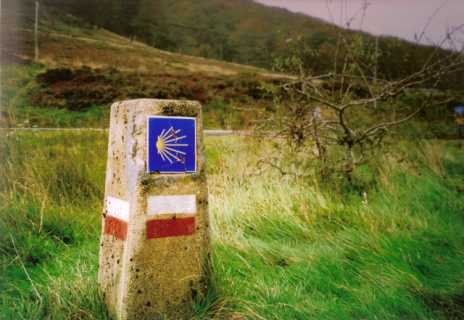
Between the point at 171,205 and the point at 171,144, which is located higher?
the point at 171,144

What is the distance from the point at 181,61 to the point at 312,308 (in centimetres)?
3091

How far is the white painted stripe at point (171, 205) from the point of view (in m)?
2.49

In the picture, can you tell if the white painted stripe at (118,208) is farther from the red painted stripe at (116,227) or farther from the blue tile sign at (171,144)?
the blue tile sign at (171,144)

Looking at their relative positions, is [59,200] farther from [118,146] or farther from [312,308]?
[312,308]

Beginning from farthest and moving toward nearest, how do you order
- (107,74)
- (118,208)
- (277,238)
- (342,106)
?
(107,74) < (342,106) < (277,238) < (118,208)

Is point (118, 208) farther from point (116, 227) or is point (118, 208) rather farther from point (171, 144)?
point (171, 144)

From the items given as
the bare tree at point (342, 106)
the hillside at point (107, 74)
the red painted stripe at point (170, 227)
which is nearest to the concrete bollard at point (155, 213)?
the red painted stripe at point (170, 227)

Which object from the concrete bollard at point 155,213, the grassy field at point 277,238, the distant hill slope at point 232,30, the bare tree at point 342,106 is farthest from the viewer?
the distant hill slope at point 232,30

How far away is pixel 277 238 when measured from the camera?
396 cm

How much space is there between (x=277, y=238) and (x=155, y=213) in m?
1.65

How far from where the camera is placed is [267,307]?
274 cm

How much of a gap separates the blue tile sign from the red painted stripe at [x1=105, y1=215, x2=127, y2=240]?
31cm

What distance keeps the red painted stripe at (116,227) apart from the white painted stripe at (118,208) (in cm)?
2

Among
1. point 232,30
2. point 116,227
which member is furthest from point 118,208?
point 232,30
